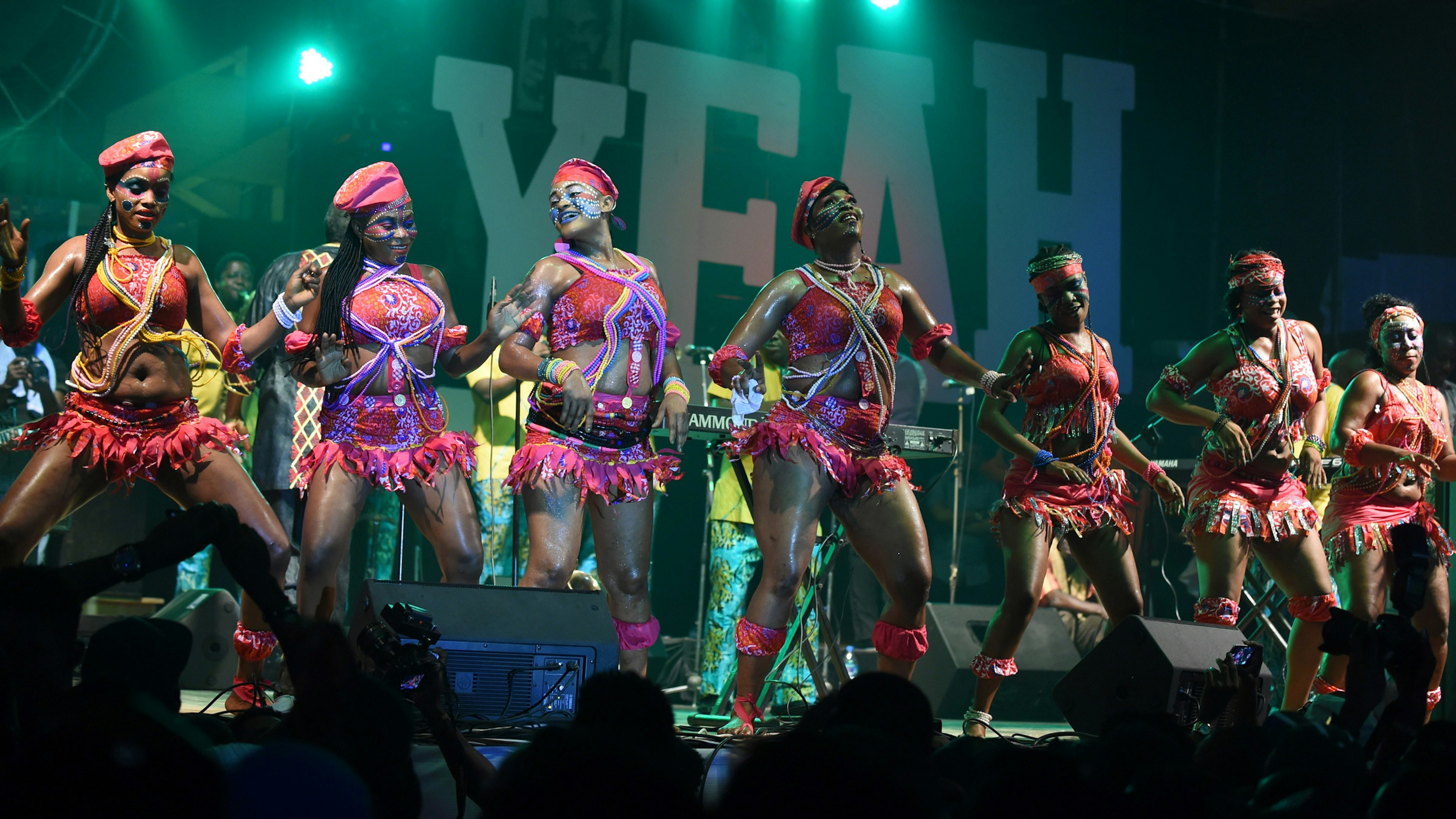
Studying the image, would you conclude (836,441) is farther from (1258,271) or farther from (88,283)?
(88,283)

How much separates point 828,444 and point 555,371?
107cm

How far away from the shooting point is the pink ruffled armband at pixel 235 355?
4.64 meters

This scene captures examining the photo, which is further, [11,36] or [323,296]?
[11,36]

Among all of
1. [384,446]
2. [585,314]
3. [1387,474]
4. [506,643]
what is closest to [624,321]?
[585,314]

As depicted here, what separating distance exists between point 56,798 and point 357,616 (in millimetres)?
2654

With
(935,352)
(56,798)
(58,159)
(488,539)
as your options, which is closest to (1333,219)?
(935,352)

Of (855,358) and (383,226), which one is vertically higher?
(383,226)

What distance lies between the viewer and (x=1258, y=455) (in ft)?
18.3

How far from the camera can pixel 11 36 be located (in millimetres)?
8125

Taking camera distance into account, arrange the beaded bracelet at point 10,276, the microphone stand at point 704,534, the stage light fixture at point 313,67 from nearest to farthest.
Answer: the beaded bracelet at point 10,276
the microphone stand at point 704,534
the stage light fixture at point 313,67

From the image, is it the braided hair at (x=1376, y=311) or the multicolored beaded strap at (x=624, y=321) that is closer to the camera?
the multicolored beaded strap at (x=624, y=321)

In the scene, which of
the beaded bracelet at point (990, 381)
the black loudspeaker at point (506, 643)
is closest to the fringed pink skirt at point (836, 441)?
the beaded bracelet at point (990, 381)

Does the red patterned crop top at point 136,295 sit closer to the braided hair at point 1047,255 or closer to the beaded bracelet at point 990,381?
the beaded bracelet at point 990,381

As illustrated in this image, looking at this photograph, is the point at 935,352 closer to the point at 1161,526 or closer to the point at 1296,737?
the point at 1296,737
